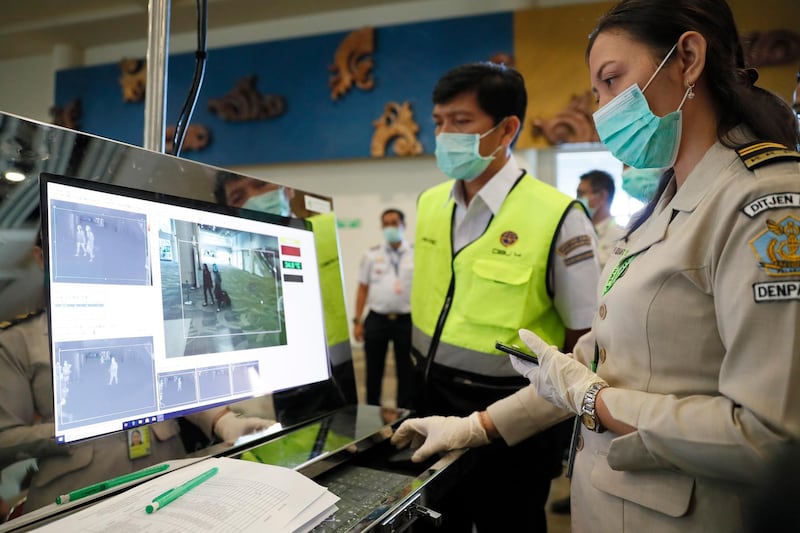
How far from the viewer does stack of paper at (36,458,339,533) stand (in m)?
0.52

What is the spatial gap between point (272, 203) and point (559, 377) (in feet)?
1.99

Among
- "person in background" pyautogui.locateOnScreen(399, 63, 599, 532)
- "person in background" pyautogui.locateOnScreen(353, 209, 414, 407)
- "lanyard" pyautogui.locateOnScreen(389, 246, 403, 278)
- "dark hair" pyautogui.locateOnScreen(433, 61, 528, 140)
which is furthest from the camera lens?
"lanyard" pyautogui.locateOnScreen(389, 246, 403, 278)

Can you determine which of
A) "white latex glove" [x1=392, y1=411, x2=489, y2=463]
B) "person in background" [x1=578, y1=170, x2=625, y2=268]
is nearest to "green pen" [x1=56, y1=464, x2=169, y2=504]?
"white latex glove" [x1=392, y1=411, x2=489, y2=463]

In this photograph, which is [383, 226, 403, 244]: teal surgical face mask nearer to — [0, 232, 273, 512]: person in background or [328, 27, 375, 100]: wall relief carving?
[328, 27, 375, 100]: wall relief carving

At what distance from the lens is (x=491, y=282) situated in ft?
4.19

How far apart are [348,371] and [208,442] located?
0.39 metres

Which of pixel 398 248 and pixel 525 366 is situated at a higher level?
pixel 398 248

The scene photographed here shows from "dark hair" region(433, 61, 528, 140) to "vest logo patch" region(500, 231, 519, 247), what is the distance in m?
0.36

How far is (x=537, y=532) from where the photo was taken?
46.6 inches

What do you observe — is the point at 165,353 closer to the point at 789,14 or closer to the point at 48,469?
the point at 48,469

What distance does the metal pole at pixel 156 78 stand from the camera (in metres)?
0.94

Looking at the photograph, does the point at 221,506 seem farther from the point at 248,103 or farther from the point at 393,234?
the point at 248,103

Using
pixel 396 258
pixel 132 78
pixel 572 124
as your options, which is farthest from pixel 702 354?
pixel 132 78

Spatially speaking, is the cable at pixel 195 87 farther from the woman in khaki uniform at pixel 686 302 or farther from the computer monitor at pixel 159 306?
the woman in khaki uniform at pixel 686 302
